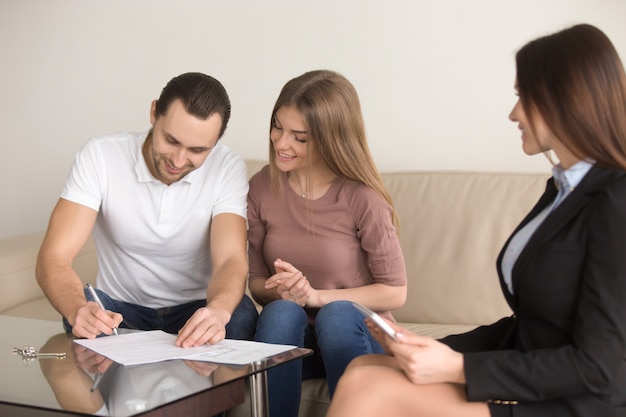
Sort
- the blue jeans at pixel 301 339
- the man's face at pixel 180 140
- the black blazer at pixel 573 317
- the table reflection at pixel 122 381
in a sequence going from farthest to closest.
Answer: the man's face at pixel 180 140, the blue jeans at pixel 301 339, the table reflection at pixel 122 381, the black blazer at pixel 573 317

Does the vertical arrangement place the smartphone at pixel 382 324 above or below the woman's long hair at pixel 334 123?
below

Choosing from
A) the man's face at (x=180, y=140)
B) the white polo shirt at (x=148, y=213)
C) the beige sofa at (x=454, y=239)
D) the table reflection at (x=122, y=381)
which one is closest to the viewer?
the table reflection at (x=122, y=381)

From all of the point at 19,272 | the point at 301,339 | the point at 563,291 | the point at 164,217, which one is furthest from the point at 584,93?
the point at 19,272

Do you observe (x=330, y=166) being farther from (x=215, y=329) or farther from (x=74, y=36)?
(x=74, y=36)

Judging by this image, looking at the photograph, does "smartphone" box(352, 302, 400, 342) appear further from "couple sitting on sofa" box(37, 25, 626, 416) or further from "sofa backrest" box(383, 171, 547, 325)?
"sofa backrest" box(383, 171, 547, 325)

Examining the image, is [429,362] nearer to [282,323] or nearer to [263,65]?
[282,323]

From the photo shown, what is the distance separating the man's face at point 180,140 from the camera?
2.24m

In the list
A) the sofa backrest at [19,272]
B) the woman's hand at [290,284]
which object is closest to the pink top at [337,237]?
the woman's hand at [290,284]

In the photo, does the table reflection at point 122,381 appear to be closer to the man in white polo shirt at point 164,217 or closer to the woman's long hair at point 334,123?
the man in white polo shirt at point 164,217

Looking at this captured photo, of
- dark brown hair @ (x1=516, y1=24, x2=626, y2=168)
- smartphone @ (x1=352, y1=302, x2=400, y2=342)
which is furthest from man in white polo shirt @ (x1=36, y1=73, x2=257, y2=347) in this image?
dark brown hair @ (x1=516, y1=24, x2=626, y2=168)

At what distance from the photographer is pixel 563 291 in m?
1.53

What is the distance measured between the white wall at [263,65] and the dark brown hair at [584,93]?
1.39m

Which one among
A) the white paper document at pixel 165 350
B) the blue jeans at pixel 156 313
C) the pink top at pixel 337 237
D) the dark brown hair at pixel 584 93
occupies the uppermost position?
the dark brown hair at pixel 584 93

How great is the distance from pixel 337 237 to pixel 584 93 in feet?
3.12
